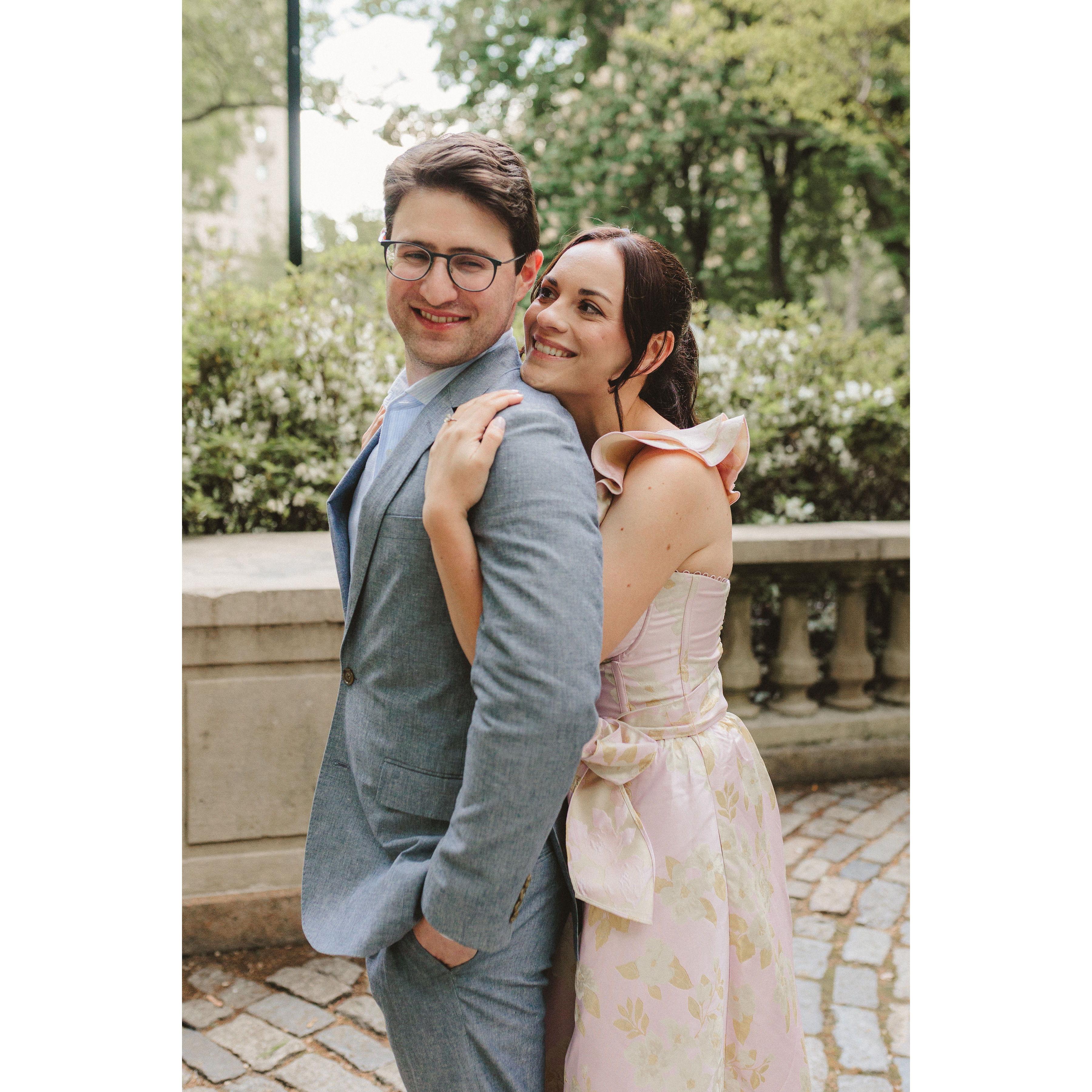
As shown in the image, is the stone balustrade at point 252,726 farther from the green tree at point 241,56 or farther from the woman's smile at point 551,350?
the green tree at point 241,56

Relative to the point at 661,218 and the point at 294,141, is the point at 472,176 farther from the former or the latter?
the point at 661,218

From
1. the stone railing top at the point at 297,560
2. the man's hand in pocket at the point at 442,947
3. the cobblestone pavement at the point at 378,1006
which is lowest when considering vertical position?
the cobblestone pavement at the point at 378,1006

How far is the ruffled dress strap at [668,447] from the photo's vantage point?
168 cm

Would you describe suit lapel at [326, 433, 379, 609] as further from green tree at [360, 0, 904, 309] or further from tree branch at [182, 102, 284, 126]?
green tree at [360, 0, 904, 309]

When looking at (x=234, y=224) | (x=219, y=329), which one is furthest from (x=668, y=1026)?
(x=234, y=224)


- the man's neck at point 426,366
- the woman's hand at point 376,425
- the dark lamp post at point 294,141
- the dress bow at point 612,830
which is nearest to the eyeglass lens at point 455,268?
the man's neck at point 426,366

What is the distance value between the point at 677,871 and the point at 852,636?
3.49 metres

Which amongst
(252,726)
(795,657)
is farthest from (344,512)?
(795,657)

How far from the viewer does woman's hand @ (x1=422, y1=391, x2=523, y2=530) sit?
4.59 ft

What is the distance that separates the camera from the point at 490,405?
1496 millimetres

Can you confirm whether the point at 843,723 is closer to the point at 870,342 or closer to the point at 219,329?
the point at 870,342

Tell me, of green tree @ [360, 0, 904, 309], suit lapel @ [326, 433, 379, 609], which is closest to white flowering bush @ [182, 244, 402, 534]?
suit lapel @ [326, 433, 379, 609]

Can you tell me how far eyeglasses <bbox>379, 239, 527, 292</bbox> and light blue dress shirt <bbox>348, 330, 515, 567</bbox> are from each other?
0.42 feet

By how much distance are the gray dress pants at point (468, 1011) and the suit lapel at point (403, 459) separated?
1.84 feet
